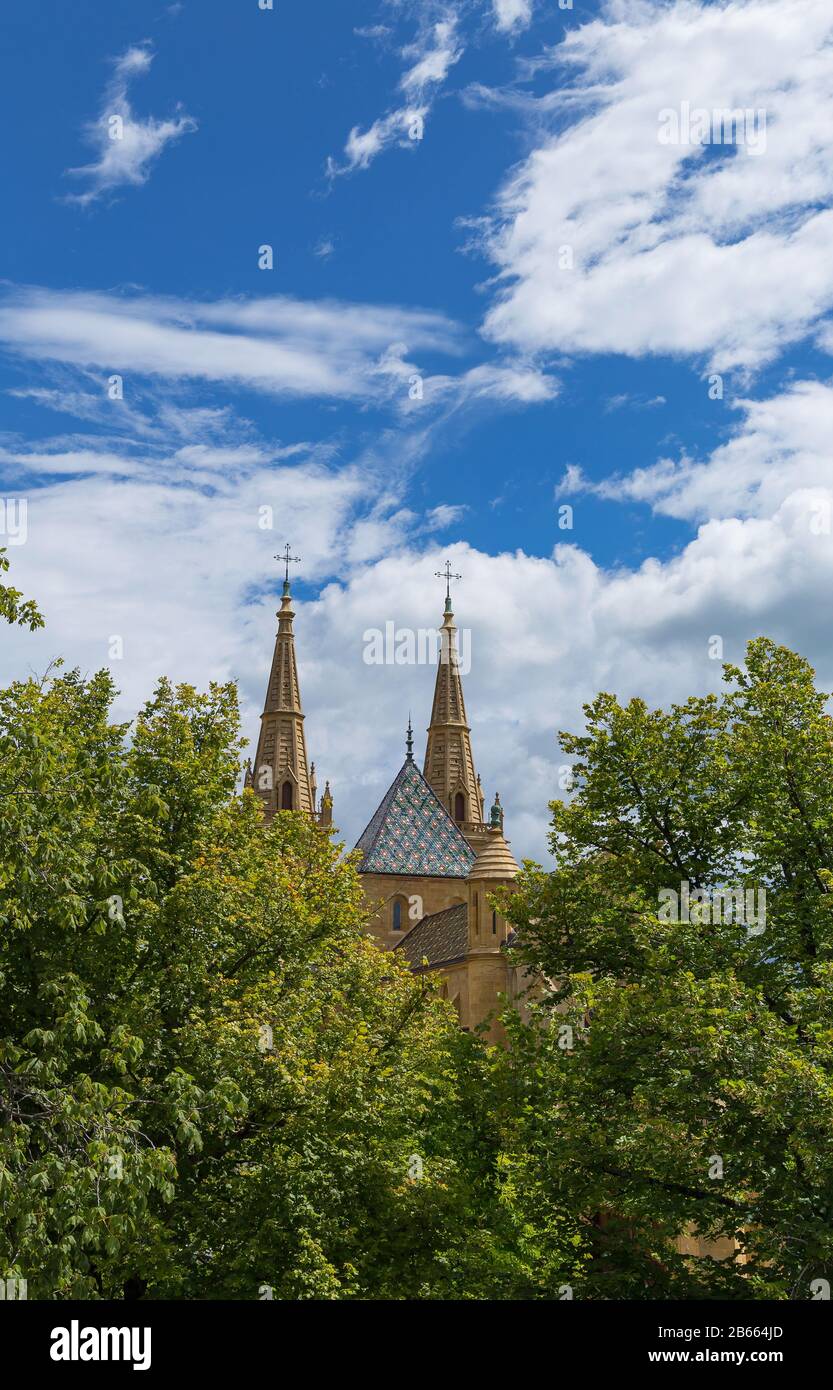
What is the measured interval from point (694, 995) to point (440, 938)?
40.8 metres

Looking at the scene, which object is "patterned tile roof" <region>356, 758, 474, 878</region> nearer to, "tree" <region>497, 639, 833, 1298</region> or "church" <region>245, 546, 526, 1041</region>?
"church" <region>245, 546, 526, 1041</region>

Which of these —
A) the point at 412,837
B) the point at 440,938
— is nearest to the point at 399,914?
the point at 412,837

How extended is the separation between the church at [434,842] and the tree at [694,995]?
402 centimetres

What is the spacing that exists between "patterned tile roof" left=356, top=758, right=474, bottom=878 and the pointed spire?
12.7m

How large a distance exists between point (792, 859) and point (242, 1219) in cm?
1146

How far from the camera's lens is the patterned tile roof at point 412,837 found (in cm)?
7800

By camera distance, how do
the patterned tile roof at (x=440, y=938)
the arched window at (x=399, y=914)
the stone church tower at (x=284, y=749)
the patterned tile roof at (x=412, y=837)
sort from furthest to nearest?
the stone church tower at (x=284, y=749), the patterned tile roof at (x=412, y=837), the arched window at (x=399, y=914), the patterned tile roof at (x=440, y=938)


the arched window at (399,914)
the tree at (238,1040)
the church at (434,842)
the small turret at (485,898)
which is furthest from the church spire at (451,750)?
the tree at (238,1040)

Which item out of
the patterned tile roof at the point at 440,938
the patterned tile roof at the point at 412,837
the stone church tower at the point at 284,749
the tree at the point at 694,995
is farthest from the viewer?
the stone church tower at the point at 284,749

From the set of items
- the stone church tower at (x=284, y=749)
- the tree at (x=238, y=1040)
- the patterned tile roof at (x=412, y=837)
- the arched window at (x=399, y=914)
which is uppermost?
the stone church tower at (x=284, y=749)

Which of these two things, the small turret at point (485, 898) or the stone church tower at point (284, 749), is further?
the stone church tower at point (284, 749)

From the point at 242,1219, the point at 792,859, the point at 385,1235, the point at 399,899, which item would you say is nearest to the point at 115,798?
the point at 242,1219

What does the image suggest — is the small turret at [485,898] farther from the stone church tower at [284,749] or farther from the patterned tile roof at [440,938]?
the stone church tower at [284,749]

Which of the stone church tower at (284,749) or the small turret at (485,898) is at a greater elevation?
the stone church tower at (284,749)
